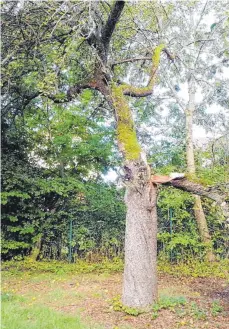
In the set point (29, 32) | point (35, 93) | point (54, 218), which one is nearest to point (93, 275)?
point (54, 218)

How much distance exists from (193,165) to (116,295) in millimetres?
5746

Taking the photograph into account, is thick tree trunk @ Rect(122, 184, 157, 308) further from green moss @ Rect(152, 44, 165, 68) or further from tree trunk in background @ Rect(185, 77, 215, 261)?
tree trunk in background @ Rect(185, 77, 215, 261)

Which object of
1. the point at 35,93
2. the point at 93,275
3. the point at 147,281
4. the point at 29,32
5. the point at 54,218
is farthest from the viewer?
the point at 54,218

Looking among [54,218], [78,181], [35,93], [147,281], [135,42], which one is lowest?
[147,281]

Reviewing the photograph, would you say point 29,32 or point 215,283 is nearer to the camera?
point 29,32

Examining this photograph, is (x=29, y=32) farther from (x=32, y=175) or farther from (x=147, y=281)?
(x=147, y=281)

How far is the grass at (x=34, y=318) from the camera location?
14.6 feet

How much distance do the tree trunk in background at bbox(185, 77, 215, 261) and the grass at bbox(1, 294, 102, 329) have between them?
5555 millimetres

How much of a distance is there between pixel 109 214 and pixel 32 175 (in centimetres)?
261

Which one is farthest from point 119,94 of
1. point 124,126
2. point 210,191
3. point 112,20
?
point 210,191

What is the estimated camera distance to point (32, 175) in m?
10.1

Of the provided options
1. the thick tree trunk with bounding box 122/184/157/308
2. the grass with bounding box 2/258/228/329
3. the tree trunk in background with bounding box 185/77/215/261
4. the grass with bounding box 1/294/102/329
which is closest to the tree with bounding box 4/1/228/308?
the thick tree trunk with bounding box 122/184/157/308

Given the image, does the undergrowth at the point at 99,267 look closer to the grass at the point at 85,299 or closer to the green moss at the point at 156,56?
the grass at the point at 85,299

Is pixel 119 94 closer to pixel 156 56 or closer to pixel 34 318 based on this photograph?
pixel 156 56
